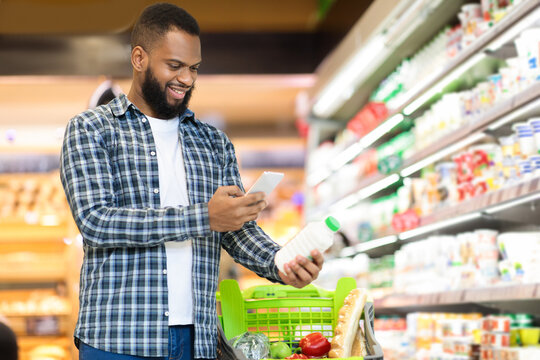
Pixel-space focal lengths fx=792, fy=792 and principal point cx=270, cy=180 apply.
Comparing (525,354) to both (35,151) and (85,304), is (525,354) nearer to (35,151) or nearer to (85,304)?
(85,304)

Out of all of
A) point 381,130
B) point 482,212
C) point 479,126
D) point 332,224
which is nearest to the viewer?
point 332,224

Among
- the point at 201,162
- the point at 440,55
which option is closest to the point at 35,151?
the point at 440,55

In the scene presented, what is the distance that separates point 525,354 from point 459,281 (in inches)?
30.9

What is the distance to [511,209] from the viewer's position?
3879 millimetres

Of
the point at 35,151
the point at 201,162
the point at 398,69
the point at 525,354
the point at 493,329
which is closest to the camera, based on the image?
the point at 201,162

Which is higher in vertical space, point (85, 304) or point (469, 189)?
point (469, 189)

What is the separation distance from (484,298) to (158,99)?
2030mm

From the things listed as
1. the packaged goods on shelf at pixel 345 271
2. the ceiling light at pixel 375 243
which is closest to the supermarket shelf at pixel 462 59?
the ceiling light at pixel 375 243

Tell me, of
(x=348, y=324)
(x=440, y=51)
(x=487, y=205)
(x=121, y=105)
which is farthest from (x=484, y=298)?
(x=121, y=105)

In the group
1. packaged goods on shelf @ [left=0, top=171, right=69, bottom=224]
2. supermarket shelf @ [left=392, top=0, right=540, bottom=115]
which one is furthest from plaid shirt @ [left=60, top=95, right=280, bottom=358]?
packaged goods on shelf @ [left=0, top=171, right=69, bottom=224]

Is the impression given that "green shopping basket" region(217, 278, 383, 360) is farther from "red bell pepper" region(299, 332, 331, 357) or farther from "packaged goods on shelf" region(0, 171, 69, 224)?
"packaged goods on shelf" region(0, 171, 69, 224)

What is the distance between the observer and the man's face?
2.14 meters

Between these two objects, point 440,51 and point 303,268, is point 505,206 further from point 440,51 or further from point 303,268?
point 303,268

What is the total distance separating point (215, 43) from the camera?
761cm
